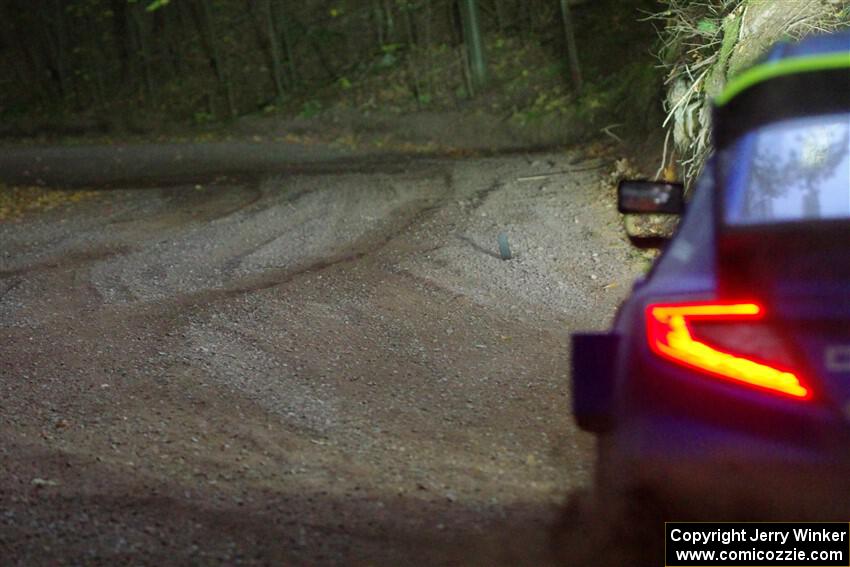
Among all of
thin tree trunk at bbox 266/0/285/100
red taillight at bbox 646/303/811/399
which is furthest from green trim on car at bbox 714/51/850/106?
thin tree trunk at bbox 266/0/285/100

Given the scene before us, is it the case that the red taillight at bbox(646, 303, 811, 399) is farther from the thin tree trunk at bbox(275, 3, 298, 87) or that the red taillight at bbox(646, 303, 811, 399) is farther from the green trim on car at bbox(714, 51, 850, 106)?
the thin tree trunk at bbox(275, 3, 298, 87)

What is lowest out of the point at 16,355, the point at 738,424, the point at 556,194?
the point at 556,194

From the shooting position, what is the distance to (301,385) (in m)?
6.52

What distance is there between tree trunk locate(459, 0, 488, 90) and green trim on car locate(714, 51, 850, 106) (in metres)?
25.7

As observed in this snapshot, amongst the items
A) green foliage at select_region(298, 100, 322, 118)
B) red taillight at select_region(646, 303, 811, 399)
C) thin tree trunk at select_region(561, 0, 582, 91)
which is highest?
red taillight at select_region(646, 303, 811, 399)

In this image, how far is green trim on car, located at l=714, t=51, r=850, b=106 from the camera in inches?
135

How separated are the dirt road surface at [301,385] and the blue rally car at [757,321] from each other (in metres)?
0.98

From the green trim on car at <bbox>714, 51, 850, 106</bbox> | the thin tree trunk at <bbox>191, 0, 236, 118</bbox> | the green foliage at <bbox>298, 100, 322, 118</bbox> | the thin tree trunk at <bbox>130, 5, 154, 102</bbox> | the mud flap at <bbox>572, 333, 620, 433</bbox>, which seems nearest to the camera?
the green trim on car at <bbox>714, 51, 850, 106</bbox>

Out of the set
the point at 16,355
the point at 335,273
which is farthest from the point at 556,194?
the point at 16,355

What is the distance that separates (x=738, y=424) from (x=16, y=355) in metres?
5.80

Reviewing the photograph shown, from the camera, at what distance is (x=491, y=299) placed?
8805 millimetres

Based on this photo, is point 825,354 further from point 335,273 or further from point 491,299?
point 335,273

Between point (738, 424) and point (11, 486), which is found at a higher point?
point (738, 424)

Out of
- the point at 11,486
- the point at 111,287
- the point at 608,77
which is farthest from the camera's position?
the point at 608,77
